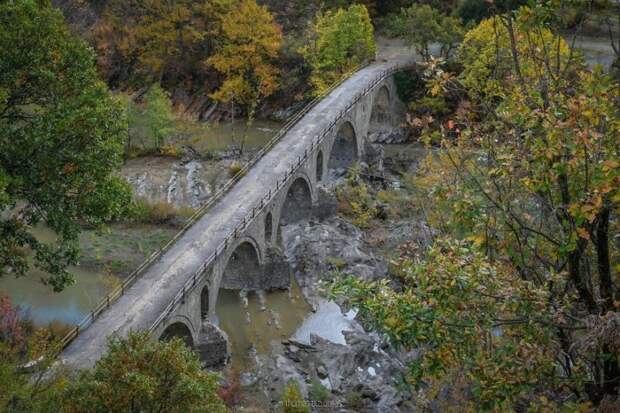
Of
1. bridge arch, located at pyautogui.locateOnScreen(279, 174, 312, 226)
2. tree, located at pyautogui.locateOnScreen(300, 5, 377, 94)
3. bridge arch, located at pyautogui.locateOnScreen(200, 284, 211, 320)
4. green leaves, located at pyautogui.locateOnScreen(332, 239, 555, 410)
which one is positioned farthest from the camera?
tree, located at pyautogui.locateOnScreen(300, 5, 377, 94)

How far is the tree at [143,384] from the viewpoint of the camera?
15.3m

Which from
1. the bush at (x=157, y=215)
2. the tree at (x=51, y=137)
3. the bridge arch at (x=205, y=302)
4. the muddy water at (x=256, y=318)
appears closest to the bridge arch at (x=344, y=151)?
the bush at (x=157, y=215)

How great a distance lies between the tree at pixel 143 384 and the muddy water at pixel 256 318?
13379mm

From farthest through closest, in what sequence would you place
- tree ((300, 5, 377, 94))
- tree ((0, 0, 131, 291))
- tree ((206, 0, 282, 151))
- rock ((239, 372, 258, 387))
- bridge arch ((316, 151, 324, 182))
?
tree ((206, 0, 282, 151)), tree ((300, 5, 377, 94)), bridge arch ((316, 151, 324, 182)), rock ((239, 372, 258, 387)), tree ((0, 0, 131, 291))

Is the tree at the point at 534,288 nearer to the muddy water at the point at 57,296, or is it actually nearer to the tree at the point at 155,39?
the muddy water at the point at 57,296

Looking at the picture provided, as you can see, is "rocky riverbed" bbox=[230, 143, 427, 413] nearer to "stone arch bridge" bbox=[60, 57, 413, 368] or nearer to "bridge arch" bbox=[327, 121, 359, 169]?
"stone arch bridge" bbox=[60, 57, 413, 368]

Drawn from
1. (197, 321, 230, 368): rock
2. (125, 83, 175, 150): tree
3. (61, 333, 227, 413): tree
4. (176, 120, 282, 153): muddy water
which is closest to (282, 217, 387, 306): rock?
(197, 321, 230, 368): rock

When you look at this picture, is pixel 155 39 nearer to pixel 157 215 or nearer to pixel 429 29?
pixel 429 29

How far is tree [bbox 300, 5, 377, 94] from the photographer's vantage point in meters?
58.9

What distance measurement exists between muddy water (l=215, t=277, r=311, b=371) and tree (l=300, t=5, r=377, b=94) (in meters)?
26.4

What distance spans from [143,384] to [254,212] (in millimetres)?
19218

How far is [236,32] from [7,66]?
42108 millimetres

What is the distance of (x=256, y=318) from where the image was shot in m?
34.2

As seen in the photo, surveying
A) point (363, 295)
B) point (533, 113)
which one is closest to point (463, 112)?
point (533, 113)
